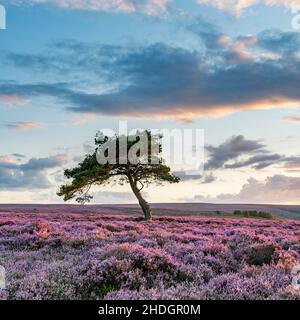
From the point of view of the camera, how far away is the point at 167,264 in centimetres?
1216

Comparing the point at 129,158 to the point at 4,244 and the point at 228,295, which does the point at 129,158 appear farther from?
the point at 228,295

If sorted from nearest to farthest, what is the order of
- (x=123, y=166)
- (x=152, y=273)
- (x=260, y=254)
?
1. (x=152, y=273)
2. (x=260, y=254)
3. (x=123, y=166)

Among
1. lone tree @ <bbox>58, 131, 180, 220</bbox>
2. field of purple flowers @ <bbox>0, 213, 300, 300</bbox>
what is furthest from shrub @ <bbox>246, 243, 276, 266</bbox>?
lone tree @ <bbox>58, 131, 180, 220</bbox>

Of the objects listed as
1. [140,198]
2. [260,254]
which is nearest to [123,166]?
[140,198]

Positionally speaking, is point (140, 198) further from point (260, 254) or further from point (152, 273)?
point (152, 273)

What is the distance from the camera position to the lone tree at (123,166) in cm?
4138

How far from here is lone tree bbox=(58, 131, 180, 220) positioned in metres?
41.4

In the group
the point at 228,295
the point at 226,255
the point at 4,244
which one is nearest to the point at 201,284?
the point at 228,295

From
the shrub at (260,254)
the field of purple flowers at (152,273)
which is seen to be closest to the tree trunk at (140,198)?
the field of purple flowers at (152,273)

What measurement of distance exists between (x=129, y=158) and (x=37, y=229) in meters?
20.0

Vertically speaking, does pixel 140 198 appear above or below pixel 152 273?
above

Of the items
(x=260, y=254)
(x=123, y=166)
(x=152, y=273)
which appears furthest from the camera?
(x=123, y=166)

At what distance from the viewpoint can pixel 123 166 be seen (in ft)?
138

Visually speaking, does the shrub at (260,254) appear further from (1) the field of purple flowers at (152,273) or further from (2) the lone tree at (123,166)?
(2) the lone tree at (123,166)
